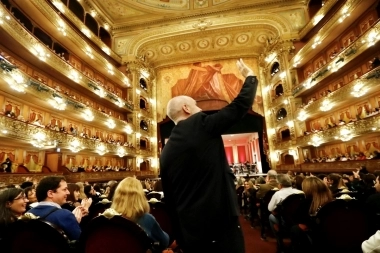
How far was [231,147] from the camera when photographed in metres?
28.8

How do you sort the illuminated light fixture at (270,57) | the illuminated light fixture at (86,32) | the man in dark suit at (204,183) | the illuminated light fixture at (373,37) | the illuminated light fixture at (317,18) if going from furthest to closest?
the illuminated light fixture at (270,57) → the illuminated light fixture at (86,32) → the illuminated light fixture at (317,18) → the illuminated light fixture at (373,37) → the man in dark suit at (204,183)

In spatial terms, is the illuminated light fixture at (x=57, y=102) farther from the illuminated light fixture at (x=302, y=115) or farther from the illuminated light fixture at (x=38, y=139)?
the illuminated light fixture at (x=302, y=115)

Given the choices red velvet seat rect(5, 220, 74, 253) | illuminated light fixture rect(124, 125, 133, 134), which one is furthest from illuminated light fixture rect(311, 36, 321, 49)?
red velvet seat rect(5, 220, 74, 253)

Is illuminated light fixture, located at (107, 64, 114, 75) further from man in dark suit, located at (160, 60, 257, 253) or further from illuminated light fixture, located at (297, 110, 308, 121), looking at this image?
man in dark suit, located at (160, 60, 257, 253)

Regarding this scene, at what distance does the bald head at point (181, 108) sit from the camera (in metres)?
1.48

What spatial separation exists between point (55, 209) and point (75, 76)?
46.7 feet

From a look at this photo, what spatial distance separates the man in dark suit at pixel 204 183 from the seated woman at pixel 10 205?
70.8 inches

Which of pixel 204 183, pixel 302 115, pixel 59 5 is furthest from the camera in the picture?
pixel 302 115

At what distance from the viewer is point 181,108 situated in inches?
58.3

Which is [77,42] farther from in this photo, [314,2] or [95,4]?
[314,2]

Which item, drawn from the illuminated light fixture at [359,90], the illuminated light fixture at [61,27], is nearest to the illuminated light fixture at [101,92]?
the illuminated light fixture at [61,27]

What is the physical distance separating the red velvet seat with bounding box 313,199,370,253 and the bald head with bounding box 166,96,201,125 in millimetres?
1975

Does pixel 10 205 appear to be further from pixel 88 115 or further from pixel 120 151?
pixel 120 151

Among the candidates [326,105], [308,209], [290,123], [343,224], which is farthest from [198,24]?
[343,224]
